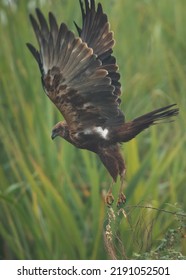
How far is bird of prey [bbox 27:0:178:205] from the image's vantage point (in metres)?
1.35

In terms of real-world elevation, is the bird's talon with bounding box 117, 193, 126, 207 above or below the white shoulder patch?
below

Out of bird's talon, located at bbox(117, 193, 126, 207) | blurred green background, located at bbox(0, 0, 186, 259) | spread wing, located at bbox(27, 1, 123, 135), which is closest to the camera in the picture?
spread wing, located at bbox(27, 1, 123, 135)

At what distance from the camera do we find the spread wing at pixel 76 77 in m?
1.35

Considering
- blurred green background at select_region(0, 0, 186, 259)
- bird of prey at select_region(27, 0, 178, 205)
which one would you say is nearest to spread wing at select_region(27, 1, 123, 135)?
bird of prey at select_region(27, 0, 178, 205)

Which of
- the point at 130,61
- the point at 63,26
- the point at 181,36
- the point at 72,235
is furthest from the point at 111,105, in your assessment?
the point at 181,36

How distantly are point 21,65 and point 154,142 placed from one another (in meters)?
→ 0.71

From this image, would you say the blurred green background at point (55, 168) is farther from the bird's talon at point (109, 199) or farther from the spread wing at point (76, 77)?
the spread wing at point (76, 77)

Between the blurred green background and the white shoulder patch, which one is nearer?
the white shoulder patch

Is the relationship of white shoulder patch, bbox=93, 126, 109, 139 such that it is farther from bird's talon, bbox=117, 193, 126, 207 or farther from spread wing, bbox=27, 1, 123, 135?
bird's talon, bbox=117, 193, 126, 207

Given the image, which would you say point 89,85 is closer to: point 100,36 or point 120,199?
point 100,36

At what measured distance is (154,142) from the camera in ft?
9.91

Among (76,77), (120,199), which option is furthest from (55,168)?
(76,77)

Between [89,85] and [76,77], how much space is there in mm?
31

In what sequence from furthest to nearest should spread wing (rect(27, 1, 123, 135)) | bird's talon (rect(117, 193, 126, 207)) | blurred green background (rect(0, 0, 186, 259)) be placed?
blurred green background (rect(0, 0, 186, 259))
bird's talon (rect(117, 193, 126, 207))
spread wing (rect(27, 1, 123, 135))
